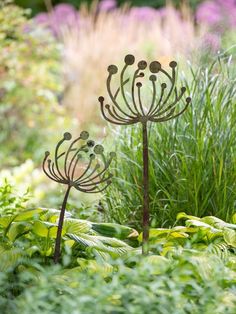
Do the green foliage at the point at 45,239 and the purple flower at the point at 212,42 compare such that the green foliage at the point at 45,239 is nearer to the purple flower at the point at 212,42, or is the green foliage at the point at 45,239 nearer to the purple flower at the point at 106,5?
the purple flower at the point at 212,42

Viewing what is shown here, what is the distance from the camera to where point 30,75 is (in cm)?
766

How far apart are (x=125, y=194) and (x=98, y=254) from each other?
0.89 meters

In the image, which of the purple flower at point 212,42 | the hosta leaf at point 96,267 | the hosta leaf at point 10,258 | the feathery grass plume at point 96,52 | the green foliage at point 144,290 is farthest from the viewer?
the feathery grass plume at point 96,52

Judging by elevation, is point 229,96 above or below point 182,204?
above

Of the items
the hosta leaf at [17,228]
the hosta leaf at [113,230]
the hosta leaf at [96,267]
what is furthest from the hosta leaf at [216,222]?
the hosta leaf at [17,228]

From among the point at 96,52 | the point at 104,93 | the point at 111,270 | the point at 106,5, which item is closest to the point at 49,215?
the point at 111,270

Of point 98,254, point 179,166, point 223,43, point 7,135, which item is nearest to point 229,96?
point 179,166

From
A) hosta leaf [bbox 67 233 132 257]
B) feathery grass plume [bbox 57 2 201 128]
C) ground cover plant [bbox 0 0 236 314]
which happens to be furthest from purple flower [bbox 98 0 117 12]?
hosta leaf [bbox 67 233 132 257]

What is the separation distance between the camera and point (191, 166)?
10.4 ft

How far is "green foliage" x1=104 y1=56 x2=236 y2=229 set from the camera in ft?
10.4

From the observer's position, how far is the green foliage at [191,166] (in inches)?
125

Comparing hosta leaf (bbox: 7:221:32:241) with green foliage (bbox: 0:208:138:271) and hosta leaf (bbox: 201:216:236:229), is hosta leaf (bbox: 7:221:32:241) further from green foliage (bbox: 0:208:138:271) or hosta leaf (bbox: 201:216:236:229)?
hosta leaf (bbox: 201:216:236:229)

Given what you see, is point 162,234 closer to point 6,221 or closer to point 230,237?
point 230,237

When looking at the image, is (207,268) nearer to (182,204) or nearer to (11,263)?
(11,263)
